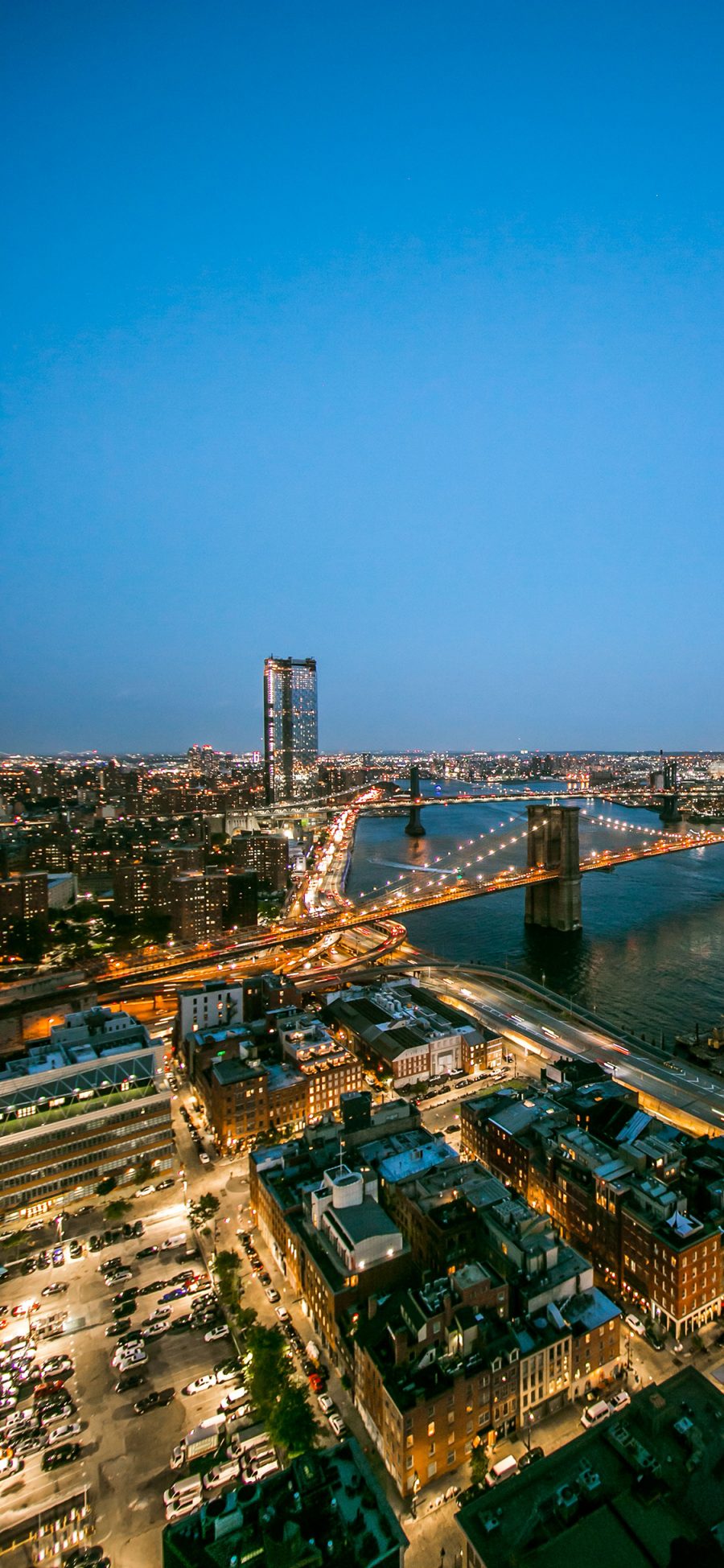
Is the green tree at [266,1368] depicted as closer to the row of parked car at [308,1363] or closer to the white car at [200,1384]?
the row of parked car at [308,1363]

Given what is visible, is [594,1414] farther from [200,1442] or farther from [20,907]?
[20,907]

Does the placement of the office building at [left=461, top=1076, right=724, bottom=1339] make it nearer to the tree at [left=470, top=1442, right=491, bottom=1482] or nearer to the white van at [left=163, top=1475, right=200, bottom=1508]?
the tree at [left=470, top=1442, right=491, bottom=1482]

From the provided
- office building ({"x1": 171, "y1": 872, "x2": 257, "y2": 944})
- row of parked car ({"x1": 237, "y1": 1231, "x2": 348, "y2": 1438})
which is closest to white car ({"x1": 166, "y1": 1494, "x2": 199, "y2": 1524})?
row of parked car ({"x1": 237, "y1": 1231, "x2": 348, "y2": 1438})

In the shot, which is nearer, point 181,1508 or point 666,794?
point 181,1508

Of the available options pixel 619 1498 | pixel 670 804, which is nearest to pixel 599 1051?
pixel 619 1498

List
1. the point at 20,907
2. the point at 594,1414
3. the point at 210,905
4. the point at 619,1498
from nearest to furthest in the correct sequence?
the point at 619,1498, the point at 594,1414, the point at 20,907, the point at 210,905

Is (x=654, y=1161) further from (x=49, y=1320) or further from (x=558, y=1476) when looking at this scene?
(x=49, y=1320)

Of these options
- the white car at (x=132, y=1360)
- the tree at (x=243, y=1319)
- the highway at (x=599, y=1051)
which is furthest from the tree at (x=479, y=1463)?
the highway at (x=599, y=1051)

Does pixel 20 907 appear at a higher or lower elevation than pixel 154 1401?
higher
